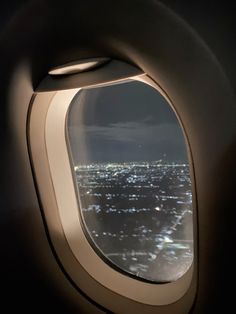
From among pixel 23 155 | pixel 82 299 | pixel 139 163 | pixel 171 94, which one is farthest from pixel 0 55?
pixel 82 299

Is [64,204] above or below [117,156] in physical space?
below

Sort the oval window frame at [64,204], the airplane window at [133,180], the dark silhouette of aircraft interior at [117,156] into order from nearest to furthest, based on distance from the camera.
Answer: the dark silhouette of aircraft interior at [117,156]
the oval window frame at [64,204]
the airplane window at [133,180]

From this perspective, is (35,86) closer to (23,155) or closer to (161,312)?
(23,155)

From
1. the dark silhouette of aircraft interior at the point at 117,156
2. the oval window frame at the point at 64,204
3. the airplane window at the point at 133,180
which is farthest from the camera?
the airplane window at the point at 133,180

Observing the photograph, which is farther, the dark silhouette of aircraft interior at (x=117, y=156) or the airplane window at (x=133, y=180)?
the airplane window at (x=133, y=180)

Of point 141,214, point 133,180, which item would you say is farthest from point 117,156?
point 141,214

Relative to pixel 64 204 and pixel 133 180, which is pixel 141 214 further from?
pixel 64 204

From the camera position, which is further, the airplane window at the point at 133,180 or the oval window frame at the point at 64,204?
the airplane window at the point at 133,180
